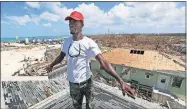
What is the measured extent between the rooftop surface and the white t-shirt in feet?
44.9

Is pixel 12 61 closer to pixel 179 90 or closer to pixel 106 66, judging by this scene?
pixel 179 90

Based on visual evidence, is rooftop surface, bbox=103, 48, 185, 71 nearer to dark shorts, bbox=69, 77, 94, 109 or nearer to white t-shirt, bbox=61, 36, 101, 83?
dark shorts, bbox=69, 77, 94, 109

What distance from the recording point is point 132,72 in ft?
58.4

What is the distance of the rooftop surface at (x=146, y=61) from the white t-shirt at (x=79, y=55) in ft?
→ 44.9

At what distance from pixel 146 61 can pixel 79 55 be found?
651 inches

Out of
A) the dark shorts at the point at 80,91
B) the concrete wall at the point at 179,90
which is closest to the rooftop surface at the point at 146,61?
the concrete wall at the point at 179,90

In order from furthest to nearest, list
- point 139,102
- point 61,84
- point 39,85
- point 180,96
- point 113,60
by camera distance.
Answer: point 113,60
point 180,96
point 39,85
point 61,84
point 139,102

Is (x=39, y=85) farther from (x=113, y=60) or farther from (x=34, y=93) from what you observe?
(x=113, y=60)

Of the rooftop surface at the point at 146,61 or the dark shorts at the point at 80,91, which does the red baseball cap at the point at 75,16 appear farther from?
the rooftop surface at the point at 146,61

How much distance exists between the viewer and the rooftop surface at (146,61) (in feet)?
55.7

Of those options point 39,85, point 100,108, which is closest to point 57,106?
point 100,108

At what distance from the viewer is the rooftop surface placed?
55.7ft

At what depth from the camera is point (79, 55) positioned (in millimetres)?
2482

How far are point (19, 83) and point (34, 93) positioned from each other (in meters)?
3.13
